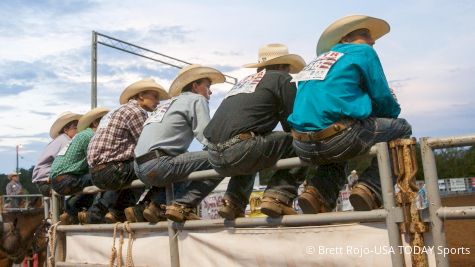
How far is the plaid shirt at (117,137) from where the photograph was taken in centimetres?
534

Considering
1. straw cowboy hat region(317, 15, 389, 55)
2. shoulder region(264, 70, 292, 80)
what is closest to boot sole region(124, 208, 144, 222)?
shoulder region(264, 70, 292, 80)

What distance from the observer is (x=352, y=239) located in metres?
3.21

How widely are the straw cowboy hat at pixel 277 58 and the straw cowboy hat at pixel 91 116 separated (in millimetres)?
2937

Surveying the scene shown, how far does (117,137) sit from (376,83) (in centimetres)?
291

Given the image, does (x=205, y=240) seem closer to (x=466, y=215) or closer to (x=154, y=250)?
(x=154, y=250)

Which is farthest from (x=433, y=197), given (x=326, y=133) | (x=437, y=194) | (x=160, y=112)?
(x=160, y=112)

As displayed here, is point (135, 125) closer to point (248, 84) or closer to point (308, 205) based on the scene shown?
point (248, 84)

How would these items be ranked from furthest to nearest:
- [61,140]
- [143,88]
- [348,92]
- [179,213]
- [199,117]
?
[61,140] < [143,88] < [199,117] < [179,213] < [348,92]

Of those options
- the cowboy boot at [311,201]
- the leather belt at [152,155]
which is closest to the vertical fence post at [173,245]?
the leather belt at [152,155]

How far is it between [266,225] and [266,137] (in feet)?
1.94

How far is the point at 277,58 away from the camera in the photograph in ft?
14.2

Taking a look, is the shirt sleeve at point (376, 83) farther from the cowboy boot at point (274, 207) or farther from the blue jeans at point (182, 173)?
the blue jeans at point (182, 173)

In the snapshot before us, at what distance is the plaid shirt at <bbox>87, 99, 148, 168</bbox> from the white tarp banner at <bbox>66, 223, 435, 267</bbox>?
0.87m

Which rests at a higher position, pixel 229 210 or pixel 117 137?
pixel 117 137
